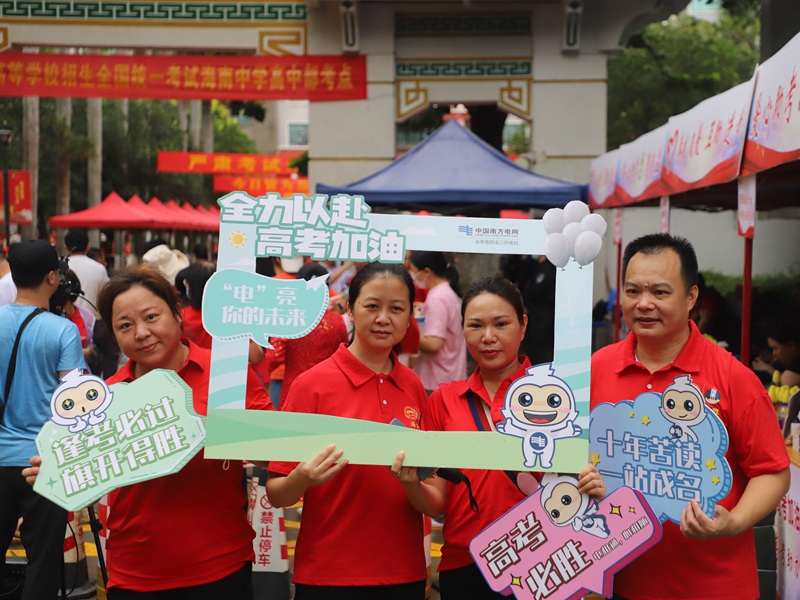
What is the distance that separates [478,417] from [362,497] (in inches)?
15.7

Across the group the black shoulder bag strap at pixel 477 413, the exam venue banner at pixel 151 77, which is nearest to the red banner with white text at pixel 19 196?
the exam venue banner at pixel 151 77

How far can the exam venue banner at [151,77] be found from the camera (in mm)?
11211

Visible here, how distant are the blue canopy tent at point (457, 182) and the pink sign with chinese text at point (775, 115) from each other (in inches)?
136

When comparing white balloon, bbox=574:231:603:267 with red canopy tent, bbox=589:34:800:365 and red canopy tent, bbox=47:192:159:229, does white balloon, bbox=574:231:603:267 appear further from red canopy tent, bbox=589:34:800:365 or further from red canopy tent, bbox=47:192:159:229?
red canopy tent, bbox=47:192:159:229

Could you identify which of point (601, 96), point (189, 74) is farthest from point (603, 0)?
point (189, 74)

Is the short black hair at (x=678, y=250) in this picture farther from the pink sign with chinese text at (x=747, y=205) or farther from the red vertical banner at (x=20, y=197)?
the red vertical banner at (x=20, y=197)

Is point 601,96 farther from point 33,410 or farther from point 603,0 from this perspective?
point 33,410

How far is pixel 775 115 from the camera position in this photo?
4.39m

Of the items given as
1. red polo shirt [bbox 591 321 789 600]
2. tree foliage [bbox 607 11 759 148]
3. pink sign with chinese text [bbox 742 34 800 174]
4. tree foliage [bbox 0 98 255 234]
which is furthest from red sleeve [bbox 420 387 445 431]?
tree foliage [bbox 0 98 255 234]

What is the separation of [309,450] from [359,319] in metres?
0.42

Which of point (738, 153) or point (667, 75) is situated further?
point (667, 75)

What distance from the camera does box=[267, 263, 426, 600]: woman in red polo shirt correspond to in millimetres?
2588

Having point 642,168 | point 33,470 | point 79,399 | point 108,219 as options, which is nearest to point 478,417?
point 79,399

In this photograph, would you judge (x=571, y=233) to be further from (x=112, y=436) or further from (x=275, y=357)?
(x=275, y=357)
